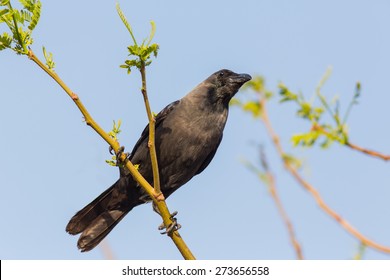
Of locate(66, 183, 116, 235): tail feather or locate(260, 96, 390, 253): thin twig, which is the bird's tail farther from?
locate(260, 96, 390, 253): thin twig

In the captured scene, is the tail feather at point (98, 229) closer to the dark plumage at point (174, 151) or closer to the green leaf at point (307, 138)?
the dark plumage at point (174, 151)

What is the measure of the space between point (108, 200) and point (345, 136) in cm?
387

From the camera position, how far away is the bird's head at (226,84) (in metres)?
6.90

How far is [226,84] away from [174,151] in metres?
1.14

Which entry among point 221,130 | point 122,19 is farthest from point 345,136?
point 221,130

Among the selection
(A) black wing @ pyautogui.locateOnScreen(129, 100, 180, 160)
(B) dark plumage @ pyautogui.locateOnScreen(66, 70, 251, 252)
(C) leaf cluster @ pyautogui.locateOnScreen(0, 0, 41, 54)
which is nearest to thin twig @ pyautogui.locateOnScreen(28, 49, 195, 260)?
(C) leaf cluster @ pyautogui.locateOnScreen(0, 0, 41, 54)

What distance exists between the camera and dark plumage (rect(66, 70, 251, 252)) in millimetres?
6418

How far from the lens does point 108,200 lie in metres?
6.95

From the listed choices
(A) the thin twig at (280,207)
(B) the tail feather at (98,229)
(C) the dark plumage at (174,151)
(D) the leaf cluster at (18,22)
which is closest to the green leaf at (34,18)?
(D) the leaf cluster at (18,22)

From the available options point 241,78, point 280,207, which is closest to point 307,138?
point 280,207

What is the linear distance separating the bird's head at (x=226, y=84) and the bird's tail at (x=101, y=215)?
1475 mm

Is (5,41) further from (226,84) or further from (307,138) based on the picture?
(226,84)
